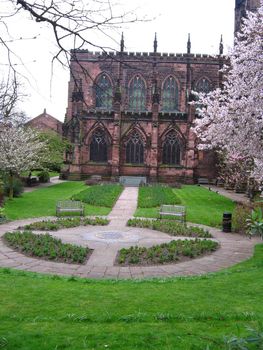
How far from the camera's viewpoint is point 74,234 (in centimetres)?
1361

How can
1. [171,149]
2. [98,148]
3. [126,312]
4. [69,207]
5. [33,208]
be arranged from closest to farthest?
[126,312] → [69,207] → [33,208] → [171,149] → [98,148]

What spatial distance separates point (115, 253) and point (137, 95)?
38.8 metres

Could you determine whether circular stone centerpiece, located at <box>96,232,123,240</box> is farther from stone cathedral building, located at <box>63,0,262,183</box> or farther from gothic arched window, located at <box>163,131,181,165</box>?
gothic arched window, located at <box>163,131,181,165</box>

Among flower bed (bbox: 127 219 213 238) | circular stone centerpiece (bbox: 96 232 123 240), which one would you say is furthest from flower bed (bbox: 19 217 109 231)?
circular stone centerpiece (bbox: 96 232 123 240)

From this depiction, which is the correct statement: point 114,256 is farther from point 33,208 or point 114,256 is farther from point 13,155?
point 13,155

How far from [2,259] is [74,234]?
369 centimetres

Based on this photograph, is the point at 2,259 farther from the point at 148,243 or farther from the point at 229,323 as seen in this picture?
the point at 229,323

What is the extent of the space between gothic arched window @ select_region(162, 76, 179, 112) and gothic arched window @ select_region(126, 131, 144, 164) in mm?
6511

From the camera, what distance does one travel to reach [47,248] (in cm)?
1080

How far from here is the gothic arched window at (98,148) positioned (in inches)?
1742

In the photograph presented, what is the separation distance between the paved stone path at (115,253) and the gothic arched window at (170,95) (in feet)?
111

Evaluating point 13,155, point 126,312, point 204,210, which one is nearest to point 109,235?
point 126,312

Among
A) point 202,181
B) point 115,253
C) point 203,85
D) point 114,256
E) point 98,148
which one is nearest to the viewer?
point 114,256

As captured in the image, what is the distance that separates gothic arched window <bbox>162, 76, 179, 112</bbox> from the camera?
47.8 meters
